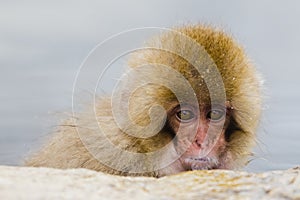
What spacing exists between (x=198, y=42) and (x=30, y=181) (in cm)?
284

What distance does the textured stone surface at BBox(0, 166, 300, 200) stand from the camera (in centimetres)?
199

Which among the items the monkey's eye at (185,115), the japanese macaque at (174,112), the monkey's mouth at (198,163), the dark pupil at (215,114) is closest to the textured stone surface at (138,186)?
the monkey's mouth at (198,163)

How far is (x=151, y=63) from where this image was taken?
4.66m

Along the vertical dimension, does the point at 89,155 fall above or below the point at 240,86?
below

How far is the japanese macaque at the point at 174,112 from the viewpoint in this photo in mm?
4363

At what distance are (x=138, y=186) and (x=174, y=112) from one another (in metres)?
2.32

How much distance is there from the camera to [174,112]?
4516mm

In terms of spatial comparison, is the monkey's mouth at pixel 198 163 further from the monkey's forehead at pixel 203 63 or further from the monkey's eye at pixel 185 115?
the monkey's forehead at pixel 203 63

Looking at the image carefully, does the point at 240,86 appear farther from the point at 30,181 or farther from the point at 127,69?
the point at 30,181

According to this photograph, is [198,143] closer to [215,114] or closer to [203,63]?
[215,114]

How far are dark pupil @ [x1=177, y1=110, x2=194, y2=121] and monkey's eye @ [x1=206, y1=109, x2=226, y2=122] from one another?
16cm

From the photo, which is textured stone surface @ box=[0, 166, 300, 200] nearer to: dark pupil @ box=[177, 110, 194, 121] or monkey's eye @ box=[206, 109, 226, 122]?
dark pupil @ box=[177, 110, 194, 121]

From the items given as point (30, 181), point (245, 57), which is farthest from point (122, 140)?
point (30, 181)

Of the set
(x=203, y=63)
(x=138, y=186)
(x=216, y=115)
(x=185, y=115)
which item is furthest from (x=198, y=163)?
(x=138, y=186)
